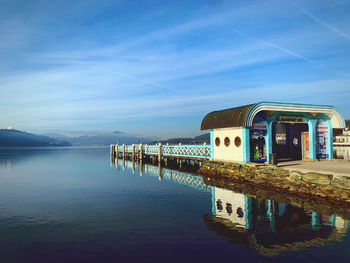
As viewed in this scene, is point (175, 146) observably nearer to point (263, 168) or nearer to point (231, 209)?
point (263, 168)

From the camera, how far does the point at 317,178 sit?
648 inches

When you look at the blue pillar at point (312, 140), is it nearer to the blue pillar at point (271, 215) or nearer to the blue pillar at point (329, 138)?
the blue pillar at point (329, 138)

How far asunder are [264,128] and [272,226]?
44.4 feet

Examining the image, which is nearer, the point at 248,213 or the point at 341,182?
the point at 248,213

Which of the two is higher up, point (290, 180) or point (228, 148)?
point (228, 148)

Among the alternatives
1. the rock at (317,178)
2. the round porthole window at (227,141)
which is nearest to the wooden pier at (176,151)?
the round porthole window at (227,141)

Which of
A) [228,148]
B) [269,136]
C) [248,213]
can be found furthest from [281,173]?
[228,148]

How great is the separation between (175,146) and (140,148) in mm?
13800

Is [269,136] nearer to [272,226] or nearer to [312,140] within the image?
[312,140]

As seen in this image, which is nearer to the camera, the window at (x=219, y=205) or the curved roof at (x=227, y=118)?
the window at (x=219, y=205)

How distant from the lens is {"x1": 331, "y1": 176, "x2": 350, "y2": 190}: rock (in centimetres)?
1468

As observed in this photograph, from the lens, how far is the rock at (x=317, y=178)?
15.9 metres

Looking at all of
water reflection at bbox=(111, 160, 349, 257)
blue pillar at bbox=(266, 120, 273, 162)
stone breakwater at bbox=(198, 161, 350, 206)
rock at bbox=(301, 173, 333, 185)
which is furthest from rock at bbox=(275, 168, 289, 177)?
blue pillar at bbox=(266, 120, 273, 162)

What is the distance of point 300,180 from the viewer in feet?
58.1
